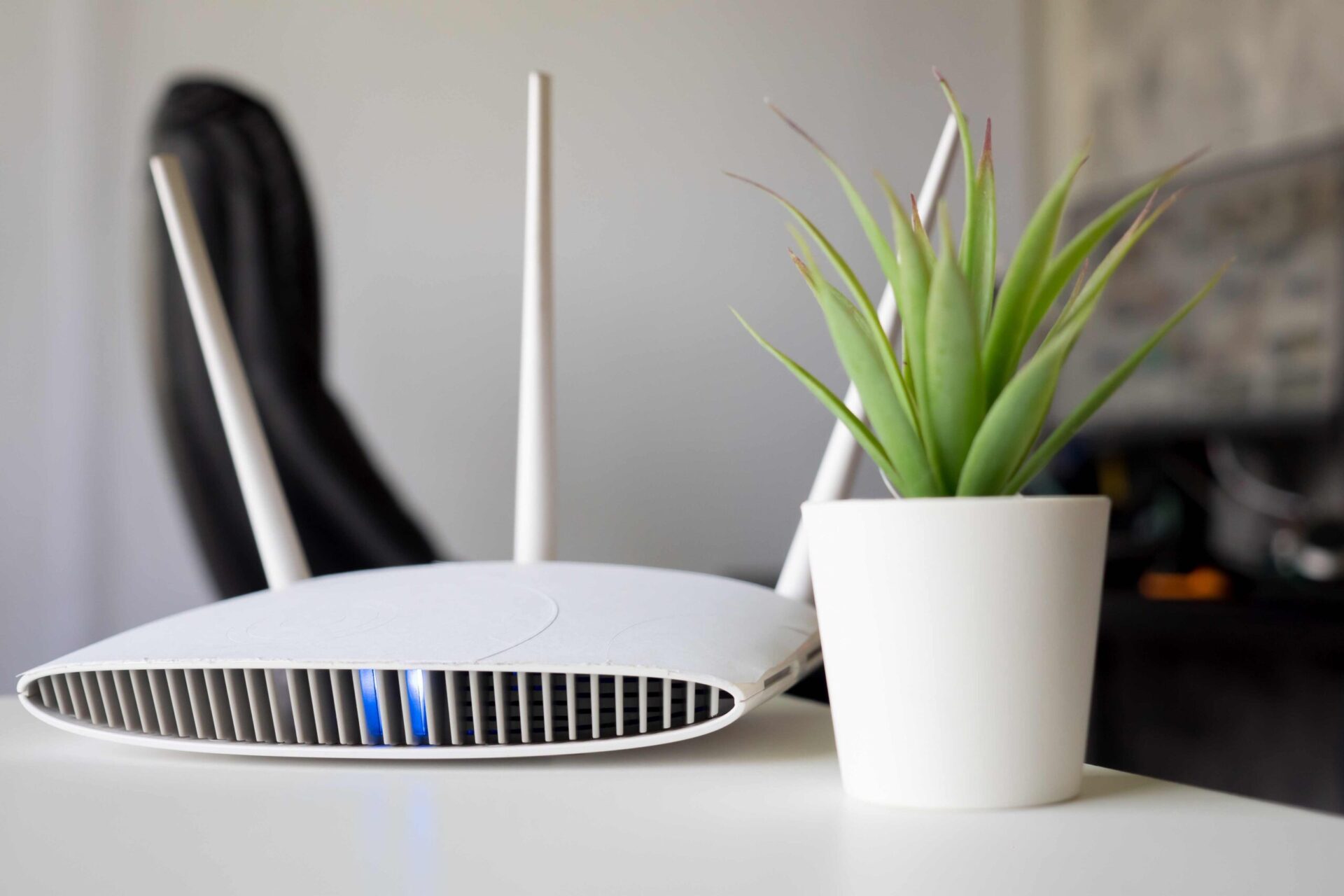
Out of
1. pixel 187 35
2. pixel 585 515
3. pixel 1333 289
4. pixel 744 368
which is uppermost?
pixel 187 35

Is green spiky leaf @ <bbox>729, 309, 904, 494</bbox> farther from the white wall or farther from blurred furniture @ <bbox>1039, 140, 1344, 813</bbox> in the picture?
blurred furniture @ <bbox>1039, 140, 1344, 813</bbox>

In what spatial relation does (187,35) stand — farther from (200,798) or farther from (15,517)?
(200,798)

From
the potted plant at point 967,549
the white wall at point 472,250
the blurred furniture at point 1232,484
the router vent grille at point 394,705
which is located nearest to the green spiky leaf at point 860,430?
the potted plant at point 967,549

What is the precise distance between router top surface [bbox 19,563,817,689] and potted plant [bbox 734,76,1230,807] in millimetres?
75

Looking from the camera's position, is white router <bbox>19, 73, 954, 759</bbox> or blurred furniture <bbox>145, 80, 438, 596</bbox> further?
blurred furniture <bbox>145, 80, 438, 596</bbox>

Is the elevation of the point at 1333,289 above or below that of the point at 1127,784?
above

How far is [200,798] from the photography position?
40 cm

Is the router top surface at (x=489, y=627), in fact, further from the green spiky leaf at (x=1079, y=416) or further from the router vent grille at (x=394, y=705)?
the green spiky leaf at (x=1079, y=416)

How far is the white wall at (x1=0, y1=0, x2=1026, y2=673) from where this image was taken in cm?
107

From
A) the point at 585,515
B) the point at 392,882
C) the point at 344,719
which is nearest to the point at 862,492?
the point at 585,515

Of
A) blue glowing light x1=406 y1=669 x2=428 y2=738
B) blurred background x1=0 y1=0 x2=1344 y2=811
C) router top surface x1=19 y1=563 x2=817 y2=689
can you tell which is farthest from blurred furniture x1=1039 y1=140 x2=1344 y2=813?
blue glowing light x1=406 y1=669 x2=428 y2=738

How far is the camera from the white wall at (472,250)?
1.07 meters

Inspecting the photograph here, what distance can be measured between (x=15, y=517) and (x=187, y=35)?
53cm

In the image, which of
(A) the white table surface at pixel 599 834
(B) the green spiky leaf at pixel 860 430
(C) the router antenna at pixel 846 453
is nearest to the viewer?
(A) the white table surface at pixel 599 834
